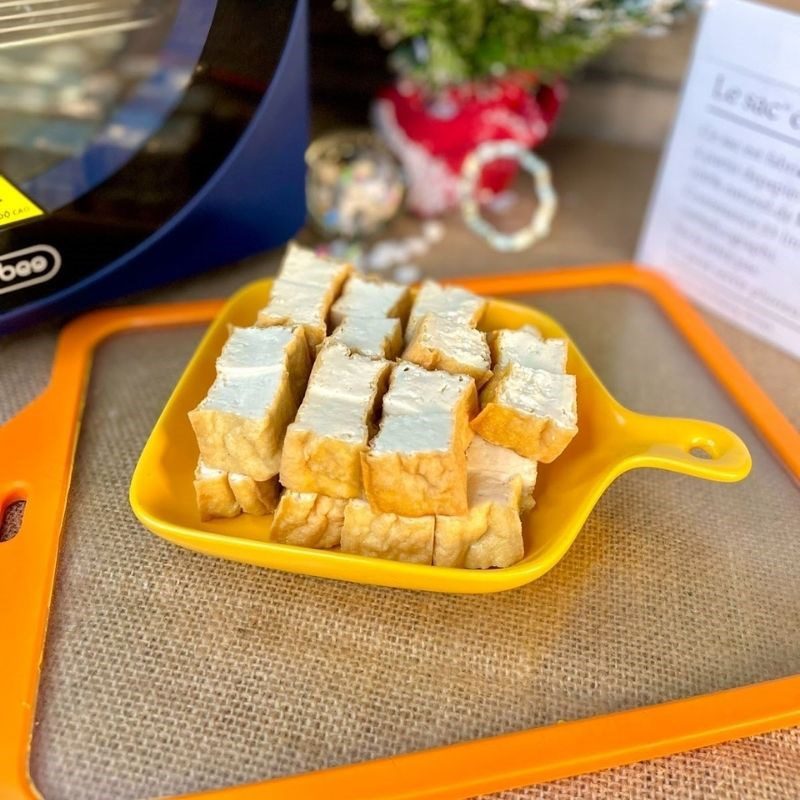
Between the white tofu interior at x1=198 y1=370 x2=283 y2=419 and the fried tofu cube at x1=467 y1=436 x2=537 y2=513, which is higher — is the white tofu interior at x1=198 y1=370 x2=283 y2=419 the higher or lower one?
the higher one

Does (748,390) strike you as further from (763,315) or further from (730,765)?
(730,765)

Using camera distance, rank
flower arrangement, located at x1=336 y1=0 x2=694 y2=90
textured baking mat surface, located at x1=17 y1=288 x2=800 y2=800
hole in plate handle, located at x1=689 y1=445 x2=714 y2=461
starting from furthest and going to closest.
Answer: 1. flower arrangement, located at x1=336 y1=0 x2=694 y2=90
2. hole in plate handle, located at x1=689 y1=445 x2=714 y2=461
3. textured baking mat surface, located at x1=17 y1=288 x2=800 y2=800

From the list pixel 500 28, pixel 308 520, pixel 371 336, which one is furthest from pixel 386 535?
pixel 500 28

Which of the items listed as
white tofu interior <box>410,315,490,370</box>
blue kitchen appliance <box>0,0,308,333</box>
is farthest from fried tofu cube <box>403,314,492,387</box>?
blue kitchen appliance <box>0,0,308,333</box>

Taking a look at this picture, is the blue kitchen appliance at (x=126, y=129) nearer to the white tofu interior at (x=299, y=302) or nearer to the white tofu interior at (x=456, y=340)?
the white tofu interior at (x=299, y=302)

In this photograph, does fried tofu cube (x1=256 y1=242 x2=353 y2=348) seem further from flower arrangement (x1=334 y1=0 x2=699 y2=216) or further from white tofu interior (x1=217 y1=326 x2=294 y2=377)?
flower arrangement (x1=334 y1=0 x2=699 y2=216)

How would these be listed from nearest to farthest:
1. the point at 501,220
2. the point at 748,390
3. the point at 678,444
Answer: the point at 678,444 → the point at 748,390 → the point at 501,220

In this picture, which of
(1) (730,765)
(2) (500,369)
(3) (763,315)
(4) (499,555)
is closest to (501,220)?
(3) (763,315)
